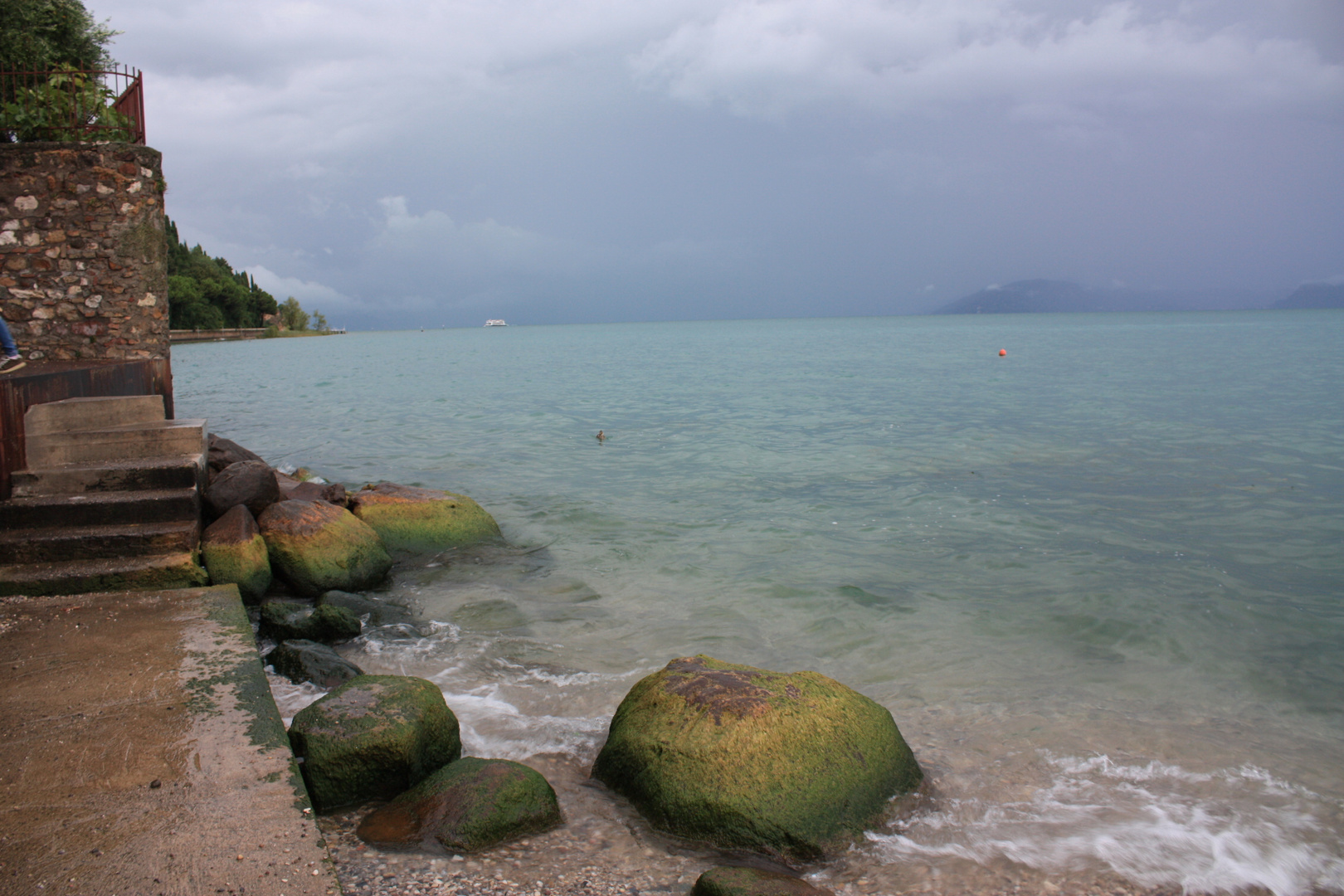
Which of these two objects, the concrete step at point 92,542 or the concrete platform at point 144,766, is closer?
the concrete platform at point 144,766

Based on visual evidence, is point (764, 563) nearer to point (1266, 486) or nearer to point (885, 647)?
point (885, 647)

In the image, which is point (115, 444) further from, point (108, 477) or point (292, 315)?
point (292, 315)

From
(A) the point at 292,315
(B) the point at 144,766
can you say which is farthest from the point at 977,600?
(A) the point at 292,315

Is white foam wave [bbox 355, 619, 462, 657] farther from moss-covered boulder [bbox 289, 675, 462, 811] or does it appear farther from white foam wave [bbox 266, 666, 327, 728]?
moss-covered boulder [bbox 289, 675, 462, 811]

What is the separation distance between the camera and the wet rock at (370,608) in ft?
24.8

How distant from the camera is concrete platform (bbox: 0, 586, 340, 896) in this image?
2902 millimetres

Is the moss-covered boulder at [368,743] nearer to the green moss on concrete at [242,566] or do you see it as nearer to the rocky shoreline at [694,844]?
the rocky shoreline at [694,844]

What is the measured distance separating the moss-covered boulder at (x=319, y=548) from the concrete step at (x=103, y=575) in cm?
118

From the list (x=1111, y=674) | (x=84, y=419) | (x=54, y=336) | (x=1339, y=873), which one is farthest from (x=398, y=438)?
(x=1339, y=873)

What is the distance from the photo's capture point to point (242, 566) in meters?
7.27

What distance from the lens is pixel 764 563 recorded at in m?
9.77

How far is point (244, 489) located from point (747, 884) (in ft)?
22.6

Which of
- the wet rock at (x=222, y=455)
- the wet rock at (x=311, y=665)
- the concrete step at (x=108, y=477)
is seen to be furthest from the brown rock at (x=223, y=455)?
the wet rock at (x=311, y=665)

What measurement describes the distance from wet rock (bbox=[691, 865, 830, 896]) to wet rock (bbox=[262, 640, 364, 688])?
11.1 ft
